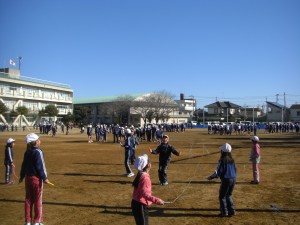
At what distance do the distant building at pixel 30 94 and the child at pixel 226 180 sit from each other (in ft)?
181

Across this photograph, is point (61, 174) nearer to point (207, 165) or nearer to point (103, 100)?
point (207, 165)

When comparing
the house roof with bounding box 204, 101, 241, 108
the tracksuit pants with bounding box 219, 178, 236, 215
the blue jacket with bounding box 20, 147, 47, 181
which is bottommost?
the tracksuit pants with bounding box 219, 178, 236, 215

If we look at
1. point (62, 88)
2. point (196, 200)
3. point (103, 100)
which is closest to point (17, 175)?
point (196, 200)

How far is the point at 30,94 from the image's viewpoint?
206 feet

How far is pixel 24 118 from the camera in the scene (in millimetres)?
59312

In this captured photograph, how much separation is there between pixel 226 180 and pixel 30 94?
205ft

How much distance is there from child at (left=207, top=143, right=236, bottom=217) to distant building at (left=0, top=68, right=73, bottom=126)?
5504 centimetres

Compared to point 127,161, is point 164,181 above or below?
below

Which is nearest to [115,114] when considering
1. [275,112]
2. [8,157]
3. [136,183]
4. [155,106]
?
[155,106]

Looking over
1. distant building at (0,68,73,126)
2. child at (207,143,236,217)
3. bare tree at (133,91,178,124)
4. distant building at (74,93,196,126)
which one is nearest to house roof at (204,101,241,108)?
distant building at (74,93,196,126)

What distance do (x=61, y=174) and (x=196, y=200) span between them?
20.7 feet

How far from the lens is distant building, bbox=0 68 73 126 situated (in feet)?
187

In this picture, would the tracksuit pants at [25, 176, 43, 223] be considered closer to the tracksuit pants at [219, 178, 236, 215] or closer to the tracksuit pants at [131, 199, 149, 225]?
the tracksuit pants at [131, 199, 149, 225]

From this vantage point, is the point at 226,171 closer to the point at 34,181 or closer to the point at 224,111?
the point at 34,181
